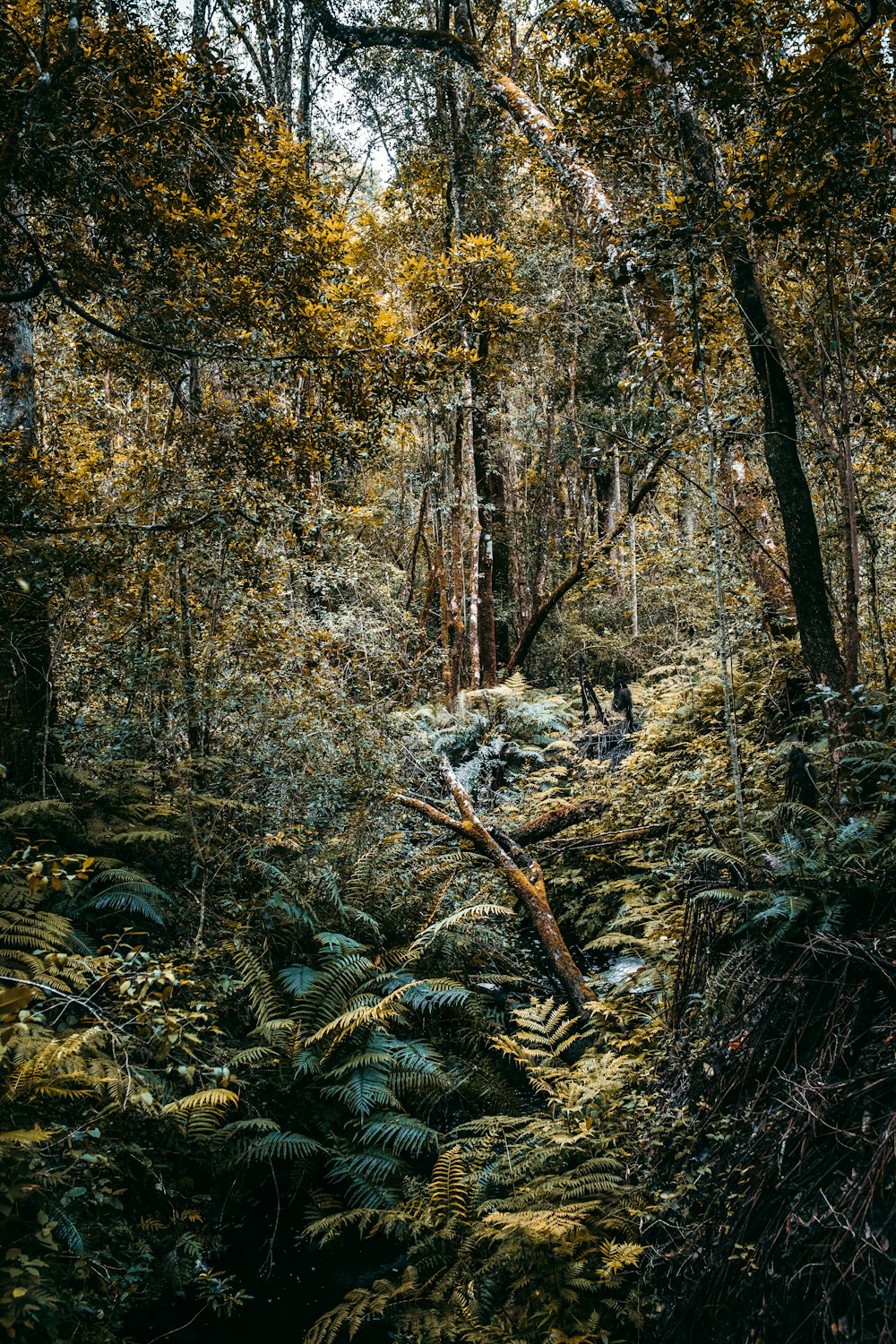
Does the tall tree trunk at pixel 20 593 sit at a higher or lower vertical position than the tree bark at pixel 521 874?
higher

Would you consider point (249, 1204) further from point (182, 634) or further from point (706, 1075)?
point (182, 634)

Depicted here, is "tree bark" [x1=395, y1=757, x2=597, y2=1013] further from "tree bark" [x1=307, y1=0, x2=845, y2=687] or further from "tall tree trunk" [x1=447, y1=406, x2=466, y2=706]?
"tall tree trunk" [x1=447, y1=406, x2=466, y2=706]

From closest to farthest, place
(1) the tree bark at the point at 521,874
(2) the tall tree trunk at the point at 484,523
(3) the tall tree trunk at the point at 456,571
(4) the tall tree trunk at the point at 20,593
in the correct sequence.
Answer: (4) the tall tree trunk at the point at 20,593
(1) the tree bark at the point at 521,874
(2) the tall tree trunk at the point at 484,523
(3) the tall tree trunk at the point at 456,571

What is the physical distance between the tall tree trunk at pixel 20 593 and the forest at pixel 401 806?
0.04m

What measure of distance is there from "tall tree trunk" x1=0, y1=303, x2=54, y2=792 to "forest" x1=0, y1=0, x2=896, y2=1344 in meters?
0.04

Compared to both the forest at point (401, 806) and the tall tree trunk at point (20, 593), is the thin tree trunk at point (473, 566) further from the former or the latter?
the tall tree trunk at point (20, 593)

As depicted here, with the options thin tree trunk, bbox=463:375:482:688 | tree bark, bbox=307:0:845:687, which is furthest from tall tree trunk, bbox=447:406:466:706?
tree bark, bbox=307:0:845:687

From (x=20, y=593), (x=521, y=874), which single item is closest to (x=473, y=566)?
(x=521, y=874)

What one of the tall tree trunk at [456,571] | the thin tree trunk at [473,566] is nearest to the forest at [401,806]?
the thin tree trunk at [473,566]

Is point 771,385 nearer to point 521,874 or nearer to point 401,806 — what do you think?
point 521,874

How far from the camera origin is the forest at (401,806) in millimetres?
2777

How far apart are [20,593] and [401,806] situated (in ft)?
13.3

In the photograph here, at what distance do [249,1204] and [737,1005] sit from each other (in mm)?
3217

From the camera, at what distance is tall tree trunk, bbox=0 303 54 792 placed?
4652mm
